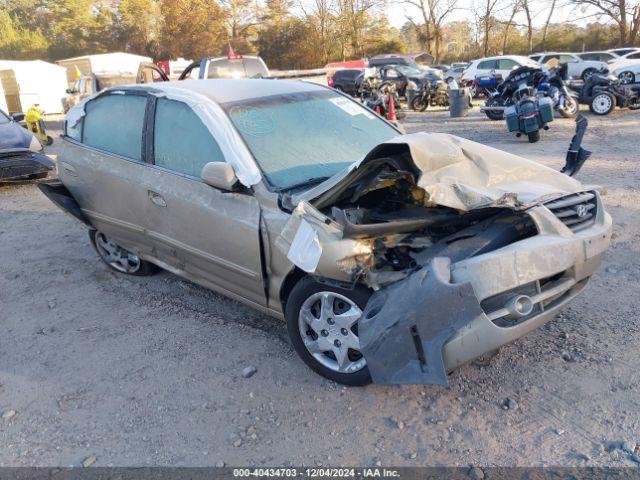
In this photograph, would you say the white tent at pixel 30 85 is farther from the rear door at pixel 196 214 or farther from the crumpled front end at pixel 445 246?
the crumpled front end at pixel 445 246

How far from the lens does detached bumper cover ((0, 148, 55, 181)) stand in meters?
8.55

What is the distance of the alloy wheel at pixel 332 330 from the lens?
9.74 feet

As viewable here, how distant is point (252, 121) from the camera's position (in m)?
3.67

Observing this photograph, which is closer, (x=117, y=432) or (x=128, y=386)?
(x=117, y=432)

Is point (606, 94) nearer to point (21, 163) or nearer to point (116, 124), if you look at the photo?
point (116, 124)

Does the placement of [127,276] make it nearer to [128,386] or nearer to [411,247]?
[128,386]

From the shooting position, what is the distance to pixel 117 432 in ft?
9.46

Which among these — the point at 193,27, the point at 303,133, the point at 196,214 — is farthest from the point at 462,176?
the point at 193,27

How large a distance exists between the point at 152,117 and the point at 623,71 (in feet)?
64.3

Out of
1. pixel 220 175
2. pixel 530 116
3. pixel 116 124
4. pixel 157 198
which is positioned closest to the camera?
pixel 220 175

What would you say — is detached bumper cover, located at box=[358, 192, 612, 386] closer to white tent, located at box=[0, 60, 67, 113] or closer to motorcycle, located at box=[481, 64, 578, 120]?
motorcycle, located at box=[481, 64, 578, 120]

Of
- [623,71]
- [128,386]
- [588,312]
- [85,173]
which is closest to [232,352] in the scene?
[128,386]

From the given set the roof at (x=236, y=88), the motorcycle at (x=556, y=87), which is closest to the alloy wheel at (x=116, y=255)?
the roof at (x=236, y=88)

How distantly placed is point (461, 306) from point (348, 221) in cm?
71
